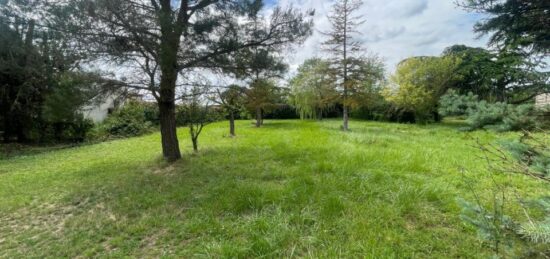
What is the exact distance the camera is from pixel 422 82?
683 inches

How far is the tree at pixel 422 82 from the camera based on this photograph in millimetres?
16469

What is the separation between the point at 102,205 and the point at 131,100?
291cm

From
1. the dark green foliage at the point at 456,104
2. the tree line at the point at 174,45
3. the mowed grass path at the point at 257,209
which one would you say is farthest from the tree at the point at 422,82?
the dark green foliage at the point at 456,104

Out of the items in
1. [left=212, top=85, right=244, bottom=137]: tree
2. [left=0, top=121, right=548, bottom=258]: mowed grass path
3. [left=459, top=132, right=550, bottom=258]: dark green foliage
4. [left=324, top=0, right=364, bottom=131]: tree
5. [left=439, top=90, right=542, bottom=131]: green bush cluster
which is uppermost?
[left=324, top=0, right=364, bottom=131]: tree

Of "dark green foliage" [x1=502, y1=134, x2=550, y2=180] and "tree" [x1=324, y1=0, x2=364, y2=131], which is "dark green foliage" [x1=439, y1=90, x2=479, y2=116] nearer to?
"dark green foliage" [x1=502, y1=134, x2=550, y2=180]

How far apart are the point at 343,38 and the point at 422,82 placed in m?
7.38

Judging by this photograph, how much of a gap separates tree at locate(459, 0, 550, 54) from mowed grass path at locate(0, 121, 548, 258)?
2.00 m

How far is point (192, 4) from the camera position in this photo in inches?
219

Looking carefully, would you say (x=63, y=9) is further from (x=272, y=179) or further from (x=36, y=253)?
(x=272, y=179)

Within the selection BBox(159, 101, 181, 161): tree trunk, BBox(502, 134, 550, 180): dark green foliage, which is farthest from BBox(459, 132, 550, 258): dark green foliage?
BBox(159, 101, 181, 161): tree trunk

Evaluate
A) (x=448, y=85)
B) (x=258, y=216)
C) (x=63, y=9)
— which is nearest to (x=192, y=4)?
(x=63, y=9)

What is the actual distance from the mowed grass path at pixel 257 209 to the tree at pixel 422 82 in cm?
1172

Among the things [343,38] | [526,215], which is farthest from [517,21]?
[343,38]

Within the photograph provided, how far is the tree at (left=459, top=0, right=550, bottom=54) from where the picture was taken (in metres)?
3.05
